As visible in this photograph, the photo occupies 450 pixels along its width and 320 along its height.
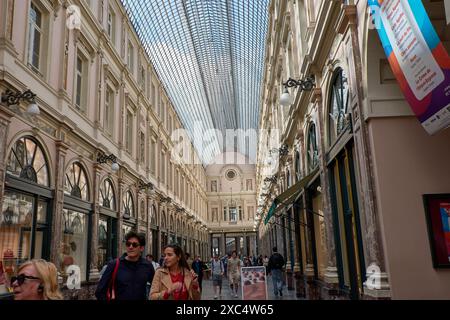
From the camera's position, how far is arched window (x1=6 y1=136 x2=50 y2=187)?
32.1 feet

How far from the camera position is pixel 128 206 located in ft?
64.0

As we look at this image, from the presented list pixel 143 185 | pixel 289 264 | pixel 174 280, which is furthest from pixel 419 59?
pixel 143 185

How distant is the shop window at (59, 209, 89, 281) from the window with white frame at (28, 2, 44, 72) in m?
4.03

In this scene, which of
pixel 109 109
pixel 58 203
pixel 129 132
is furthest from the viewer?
pixel 129 132

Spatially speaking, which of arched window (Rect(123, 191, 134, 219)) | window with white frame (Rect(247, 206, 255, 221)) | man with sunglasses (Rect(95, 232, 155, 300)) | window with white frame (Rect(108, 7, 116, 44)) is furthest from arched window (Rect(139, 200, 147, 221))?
window with white frame (Rect(247, 206, 255, 221))

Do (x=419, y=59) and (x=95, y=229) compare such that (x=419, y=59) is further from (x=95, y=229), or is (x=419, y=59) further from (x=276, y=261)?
(x=95, y=229)

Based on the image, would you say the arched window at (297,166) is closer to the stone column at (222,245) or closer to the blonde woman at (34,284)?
the blonde woman at (34,284)

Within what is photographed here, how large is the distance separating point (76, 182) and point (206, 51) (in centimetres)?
2026

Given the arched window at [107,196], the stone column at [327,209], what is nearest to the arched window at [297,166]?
the stone column at [327,209]

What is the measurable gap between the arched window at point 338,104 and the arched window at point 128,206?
11.3m

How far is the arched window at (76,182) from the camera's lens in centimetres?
1278

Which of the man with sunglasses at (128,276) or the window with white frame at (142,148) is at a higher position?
the window with white frame at (142,148)

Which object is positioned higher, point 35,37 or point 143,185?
point 35,37

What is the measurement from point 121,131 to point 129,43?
5289 mm
